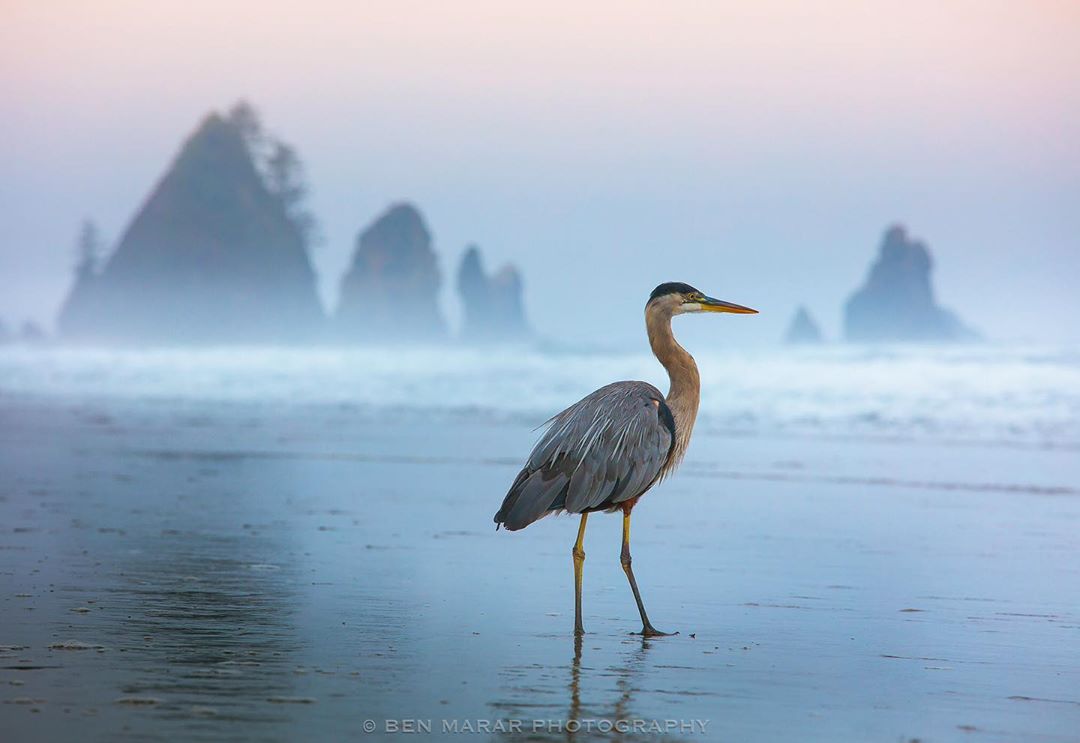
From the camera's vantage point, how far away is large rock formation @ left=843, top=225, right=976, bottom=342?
218 ft

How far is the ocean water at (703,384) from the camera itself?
69.5 ft

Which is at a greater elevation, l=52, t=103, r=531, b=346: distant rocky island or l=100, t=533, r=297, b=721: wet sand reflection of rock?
l=52, t=103, r=531, b=346: distant rocky island

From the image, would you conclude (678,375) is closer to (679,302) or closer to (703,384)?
(679,302)

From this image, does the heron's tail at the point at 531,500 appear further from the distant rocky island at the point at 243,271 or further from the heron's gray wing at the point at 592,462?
the distant rocky island at the point at 243,271

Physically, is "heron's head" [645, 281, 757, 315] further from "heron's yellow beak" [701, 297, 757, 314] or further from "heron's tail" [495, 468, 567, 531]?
"heron's tail" [495, 468, 567, 531]

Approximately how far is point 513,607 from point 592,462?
91 cm

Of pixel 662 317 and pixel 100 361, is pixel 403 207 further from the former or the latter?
pixel 662 317

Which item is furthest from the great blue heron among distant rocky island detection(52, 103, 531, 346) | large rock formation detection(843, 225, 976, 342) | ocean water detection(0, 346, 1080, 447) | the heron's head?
distant rocky island detection(52, 103, 531, 346)

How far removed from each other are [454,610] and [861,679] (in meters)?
2.13

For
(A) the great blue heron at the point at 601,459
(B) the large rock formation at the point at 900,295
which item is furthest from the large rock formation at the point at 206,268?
(A) the great blue heron at the point at 601,459

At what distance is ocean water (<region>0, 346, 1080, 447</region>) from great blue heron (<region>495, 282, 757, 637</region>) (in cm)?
1297

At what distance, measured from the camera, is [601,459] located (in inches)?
244

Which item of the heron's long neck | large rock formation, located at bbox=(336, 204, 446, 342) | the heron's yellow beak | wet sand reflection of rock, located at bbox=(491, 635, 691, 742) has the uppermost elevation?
large rock formation, located at bbox=(336, 204, 446, 342)

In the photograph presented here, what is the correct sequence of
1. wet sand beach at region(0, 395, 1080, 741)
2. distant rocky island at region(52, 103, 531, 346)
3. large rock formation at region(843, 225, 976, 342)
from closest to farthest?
wet sand beach at region(0, 395, 1080, 741) < large rock formation at region(843, 225, 976, 342) < distant rocky island at region(52, 103, 531, 346)
